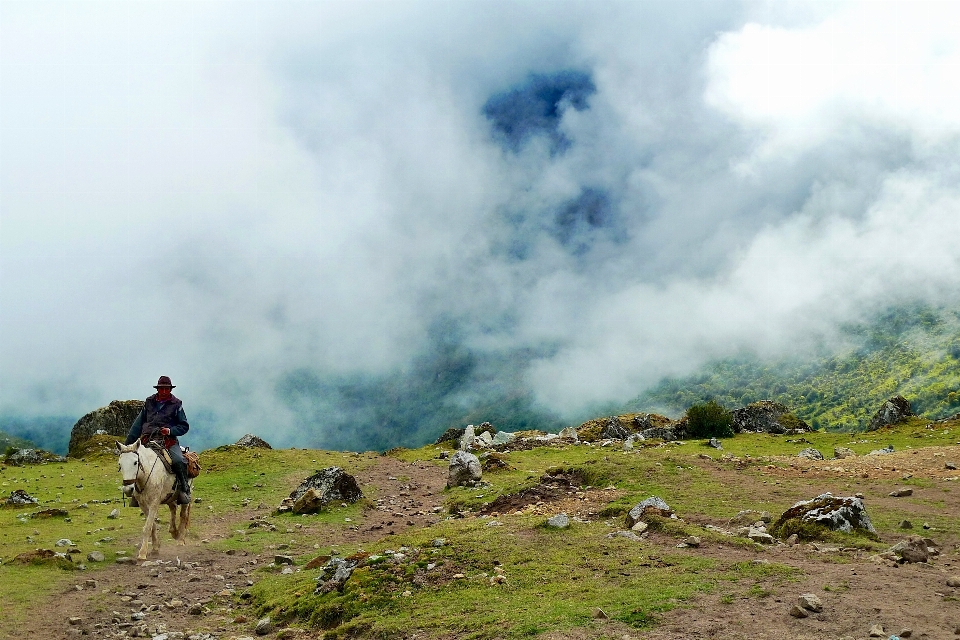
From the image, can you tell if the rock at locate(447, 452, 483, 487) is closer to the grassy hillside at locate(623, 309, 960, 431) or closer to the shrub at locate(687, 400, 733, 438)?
the shrub at locate(687, 400, 733, 438)

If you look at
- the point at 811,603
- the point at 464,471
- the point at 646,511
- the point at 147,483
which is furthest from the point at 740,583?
the point at 464,471

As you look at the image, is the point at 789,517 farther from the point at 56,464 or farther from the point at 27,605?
the point at 56,464

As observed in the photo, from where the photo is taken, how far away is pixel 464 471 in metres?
35.7

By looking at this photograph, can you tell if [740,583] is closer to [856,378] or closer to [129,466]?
[129,466]

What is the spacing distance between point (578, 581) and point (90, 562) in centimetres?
1595

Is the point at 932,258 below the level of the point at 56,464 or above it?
above

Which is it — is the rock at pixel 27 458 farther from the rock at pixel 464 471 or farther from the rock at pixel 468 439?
the rock at pixel 464 471

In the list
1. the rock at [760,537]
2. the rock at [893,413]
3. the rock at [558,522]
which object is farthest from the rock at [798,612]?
the rock at [893,413]

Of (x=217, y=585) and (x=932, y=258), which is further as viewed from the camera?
(x=932, y=258)

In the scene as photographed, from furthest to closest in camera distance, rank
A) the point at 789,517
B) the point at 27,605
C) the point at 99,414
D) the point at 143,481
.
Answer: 1. the point at 99,414
2. the point at 143,481
3. the point at 789,517
4. the point at 27,605

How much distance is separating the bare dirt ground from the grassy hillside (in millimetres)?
77171

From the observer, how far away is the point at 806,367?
159750 mm

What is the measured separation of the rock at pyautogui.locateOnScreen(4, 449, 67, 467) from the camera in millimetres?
51419

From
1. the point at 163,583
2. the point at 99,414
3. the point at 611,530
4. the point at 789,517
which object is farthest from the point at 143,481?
the point at 99,414
